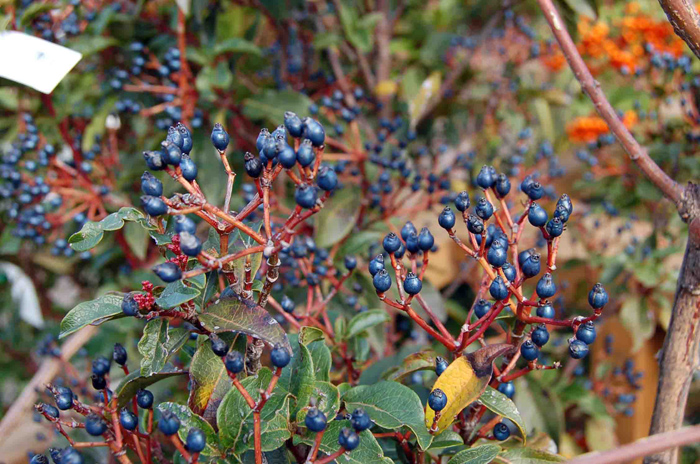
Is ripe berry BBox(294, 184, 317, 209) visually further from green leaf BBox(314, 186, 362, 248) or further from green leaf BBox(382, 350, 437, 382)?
green leaf BBox(314, 186, 362, 248)

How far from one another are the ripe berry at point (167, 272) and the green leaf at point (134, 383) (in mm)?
→ 174

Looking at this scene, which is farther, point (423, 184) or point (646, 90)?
point (646, 90)

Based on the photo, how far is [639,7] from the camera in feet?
7.52

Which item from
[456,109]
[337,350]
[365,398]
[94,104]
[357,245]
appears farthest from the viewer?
[456,109]

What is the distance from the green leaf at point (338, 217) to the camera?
4.05 ft

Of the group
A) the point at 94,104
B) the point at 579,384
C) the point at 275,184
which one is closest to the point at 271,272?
the point at 275,184

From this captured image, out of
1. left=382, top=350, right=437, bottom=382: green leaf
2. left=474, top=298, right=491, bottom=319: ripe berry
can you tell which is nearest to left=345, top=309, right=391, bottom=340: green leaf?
left=382, top=350, right=437, bottom=382: green leaf

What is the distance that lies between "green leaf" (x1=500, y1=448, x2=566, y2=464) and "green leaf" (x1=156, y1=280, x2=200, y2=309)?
1.27 ft

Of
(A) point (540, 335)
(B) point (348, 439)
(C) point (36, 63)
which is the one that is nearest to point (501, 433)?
(A) point (540, 335)

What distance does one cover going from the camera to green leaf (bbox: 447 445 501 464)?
1.89 feet

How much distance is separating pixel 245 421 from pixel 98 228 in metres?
0.24

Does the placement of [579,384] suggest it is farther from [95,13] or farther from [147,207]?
[95,13]

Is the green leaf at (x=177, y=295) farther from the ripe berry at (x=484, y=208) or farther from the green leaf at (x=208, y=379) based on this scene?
the ripe berry at (x=484, y=208)

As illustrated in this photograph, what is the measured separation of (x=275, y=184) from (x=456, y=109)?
0.69 m
